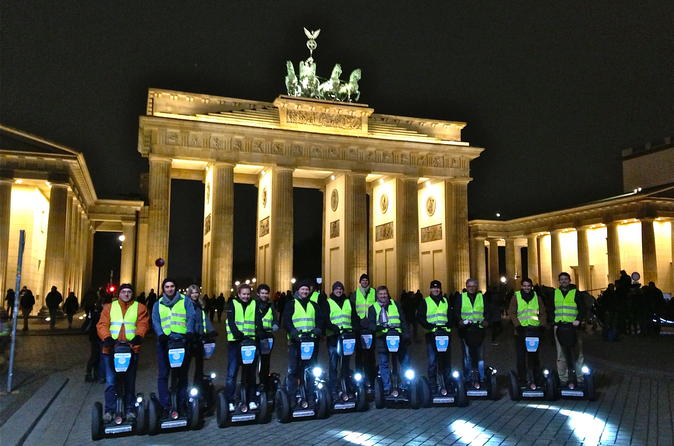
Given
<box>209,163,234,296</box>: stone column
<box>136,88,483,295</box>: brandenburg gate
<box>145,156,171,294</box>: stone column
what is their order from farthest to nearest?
<box>136,88,483,295</box>: brandenburg gate < <box>209,163,234,296</box>: stone column < <box>145,156,171,294</box>: stone column

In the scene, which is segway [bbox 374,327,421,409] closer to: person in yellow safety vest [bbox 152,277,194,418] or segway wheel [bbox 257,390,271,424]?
segway wheel [bbox 257,390,271,424]

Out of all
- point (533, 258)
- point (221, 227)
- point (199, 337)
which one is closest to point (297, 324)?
point (199, 337)

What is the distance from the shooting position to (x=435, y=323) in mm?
10227

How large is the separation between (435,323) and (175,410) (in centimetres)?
447

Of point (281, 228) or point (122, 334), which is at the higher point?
point (281, 228)

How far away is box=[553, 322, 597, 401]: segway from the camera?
10.0 metres

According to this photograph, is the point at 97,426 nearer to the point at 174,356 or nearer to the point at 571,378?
the point at 174,356

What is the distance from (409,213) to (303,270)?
144ft

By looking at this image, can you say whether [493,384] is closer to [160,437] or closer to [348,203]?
[160,437]

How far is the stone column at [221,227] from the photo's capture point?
39.8 m

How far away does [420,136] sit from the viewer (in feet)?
154

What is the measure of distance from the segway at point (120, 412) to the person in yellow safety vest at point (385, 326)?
386 cm

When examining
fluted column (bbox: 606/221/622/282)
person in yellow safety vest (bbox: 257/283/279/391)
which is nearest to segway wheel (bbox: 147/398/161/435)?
person in yellow safety vest (bbox: 257/283/279/391)

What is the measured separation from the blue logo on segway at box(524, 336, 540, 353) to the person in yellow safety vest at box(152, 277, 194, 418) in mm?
5632
